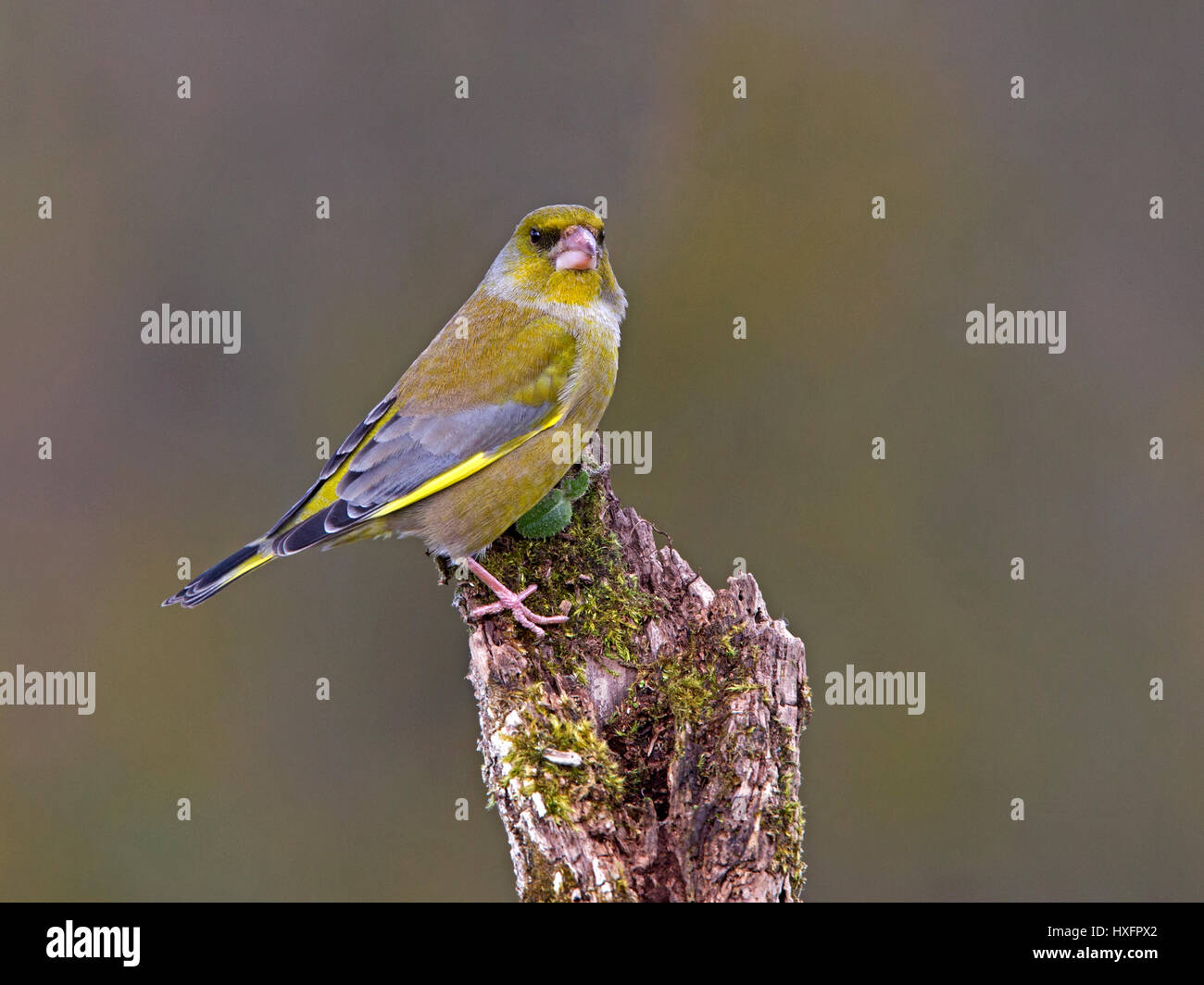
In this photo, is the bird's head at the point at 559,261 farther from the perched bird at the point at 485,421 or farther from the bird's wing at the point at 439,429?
the bird's wing at the point at 439,429

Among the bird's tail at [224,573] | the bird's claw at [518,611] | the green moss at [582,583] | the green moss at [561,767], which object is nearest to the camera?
the green moss at [561,767]

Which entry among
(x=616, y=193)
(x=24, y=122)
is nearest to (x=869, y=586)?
(x=616, y=193)

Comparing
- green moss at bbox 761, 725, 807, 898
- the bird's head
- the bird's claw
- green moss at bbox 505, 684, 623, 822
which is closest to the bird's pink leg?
the bird's claw

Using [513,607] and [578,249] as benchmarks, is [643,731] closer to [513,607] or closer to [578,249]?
[513,607]

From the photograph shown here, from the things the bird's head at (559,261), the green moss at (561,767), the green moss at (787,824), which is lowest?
the green moss at (787,824)

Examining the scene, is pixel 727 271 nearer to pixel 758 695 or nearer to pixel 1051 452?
pixel 1051 452

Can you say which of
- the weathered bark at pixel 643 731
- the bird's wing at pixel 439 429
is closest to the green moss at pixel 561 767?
the weathered bark at pixel 643 731

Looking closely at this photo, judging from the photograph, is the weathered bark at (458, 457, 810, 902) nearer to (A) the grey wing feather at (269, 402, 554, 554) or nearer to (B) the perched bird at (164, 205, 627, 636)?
(B) the perched bird at (164, 205, 627, 636)
